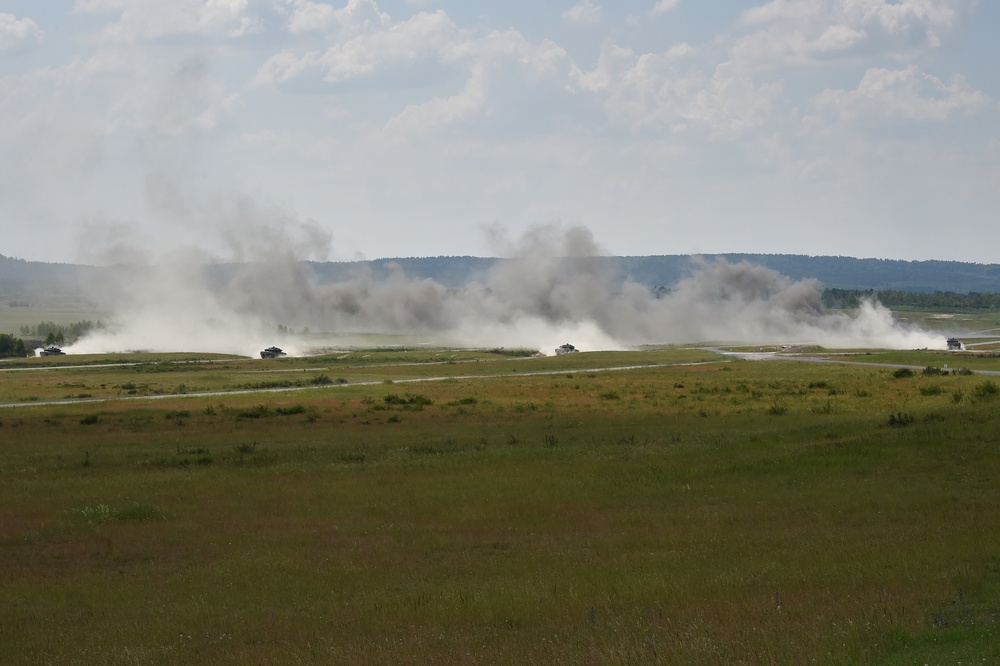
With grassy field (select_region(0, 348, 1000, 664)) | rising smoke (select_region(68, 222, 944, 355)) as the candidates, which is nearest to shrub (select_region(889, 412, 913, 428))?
grassy field (select_region(0, 348, 1000, 664))

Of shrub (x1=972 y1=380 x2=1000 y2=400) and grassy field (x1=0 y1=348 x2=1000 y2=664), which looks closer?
grassy field (x1=0 y1=348 x2=1000 y2=664)

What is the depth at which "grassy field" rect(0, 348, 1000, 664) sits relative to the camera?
13.4m

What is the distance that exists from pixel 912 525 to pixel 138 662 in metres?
13.9

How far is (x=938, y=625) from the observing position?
12.2 metres

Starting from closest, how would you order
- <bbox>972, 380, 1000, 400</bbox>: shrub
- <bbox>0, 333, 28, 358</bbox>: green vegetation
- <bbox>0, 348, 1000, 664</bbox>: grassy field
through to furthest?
<bbox>0, 348, 1000, 664</bbox>: grassy field → <bbox>972, 380, 1000, 400</bbox>: shrub → <bbox>0, 333, 28, 358</bbox>: green vegetation

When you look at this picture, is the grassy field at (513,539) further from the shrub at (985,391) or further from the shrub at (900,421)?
the shrub at (985,391)

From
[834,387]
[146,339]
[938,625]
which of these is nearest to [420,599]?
[938,625]

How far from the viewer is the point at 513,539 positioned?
847 inches

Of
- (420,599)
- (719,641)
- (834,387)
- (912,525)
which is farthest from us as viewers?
(834,387)

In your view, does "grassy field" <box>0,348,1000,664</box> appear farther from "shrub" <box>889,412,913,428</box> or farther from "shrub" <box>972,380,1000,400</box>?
"shrub" <box>972,380,1000,400</box>

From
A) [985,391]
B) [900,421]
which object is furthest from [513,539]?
[985,391]

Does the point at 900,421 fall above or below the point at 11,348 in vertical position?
below

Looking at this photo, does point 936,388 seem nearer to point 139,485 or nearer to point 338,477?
point 338,477

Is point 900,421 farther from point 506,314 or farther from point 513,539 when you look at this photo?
point 506,314
